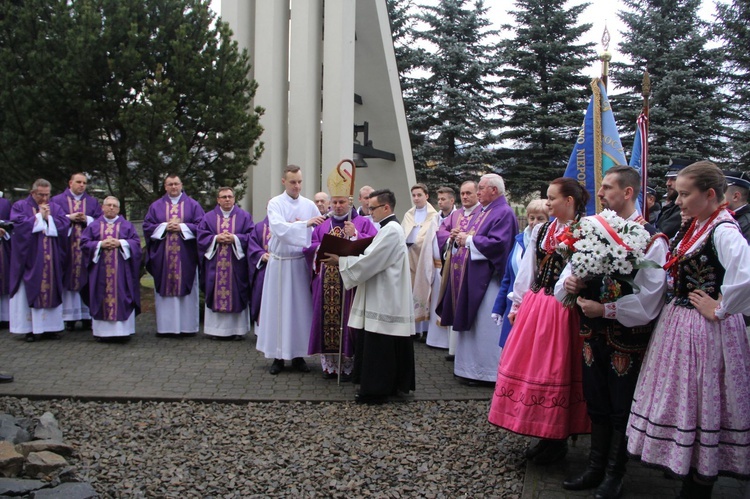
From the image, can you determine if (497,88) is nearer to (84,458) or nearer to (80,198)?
(80,198)

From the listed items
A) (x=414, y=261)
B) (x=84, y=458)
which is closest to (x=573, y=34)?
(x=414, y=261)

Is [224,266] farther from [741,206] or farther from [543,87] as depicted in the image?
[543,87]

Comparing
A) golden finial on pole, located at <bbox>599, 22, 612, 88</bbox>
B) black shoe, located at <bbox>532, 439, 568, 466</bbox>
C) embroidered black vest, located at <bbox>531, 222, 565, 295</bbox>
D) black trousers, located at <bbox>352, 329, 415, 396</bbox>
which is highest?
golden finial on pole, located at <bbox>599, 22, 612, 88</bbox>

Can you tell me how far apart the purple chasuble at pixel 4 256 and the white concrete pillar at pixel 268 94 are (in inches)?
196

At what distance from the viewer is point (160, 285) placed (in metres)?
9.59

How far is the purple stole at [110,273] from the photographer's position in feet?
29.3

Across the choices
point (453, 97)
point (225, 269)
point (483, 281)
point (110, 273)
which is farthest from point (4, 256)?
point (453, 97)

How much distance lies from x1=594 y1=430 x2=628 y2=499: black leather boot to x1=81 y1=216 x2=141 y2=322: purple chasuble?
22.4 ft

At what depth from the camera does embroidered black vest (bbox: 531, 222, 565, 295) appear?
4484 mm

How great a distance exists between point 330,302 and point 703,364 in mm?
4283

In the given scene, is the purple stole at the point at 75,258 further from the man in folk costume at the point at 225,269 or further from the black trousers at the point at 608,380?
the black trousers at the point at 608,380

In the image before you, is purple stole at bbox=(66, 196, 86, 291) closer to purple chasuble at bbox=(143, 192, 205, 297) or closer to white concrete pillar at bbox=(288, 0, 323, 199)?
purple chasuble at bbox=(143, 192, 205, 297)

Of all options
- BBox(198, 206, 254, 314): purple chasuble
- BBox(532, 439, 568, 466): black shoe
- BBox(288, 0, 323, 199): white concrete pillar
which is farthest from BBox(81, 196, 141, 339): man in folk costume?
BBox(532, 439, 568, 466): black shoe

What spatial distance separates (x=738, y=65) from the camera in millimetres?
20094
